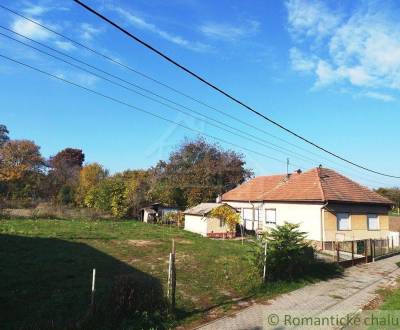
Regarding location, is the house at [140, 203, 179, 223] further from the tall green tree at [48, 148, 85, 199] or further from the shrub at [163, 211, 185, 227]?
the tall green tree at [48, 148, 85, 199]

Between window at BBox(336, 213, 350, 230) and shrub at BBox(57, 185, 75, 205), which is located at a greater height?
shrub at BBox(57, 185, 75, 205)

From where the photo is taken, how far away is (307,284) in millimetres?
15695

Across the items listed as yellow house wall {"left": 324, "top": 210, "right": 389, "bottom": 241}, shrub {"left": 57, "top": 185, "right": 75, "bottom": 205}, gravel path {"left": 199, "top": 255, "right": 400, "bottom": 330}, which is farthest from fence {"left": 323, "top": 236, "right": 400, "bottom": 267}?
shrub {"left": 57, "top": 185, "right": 75, "bottom": 205}

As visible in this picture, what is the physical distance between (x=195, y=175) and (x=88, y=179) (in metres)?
21.1

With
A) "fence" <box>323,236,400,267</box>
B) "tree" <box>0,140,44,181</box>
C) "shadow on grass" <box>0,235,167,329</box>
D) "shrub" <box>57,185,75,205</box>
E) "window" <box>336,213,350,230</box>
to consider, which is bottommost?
"shadow on grass" <box>0,235,167,329</box>

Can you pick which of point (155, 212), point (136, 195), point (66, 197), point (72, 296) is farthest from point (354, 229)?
point (66, 197)

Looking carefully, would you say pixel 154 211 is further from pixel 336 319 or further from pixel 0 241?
pixel 336 319

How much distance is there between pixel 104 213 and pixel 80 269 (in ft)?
96.9

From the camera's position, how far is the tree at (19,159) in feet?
179

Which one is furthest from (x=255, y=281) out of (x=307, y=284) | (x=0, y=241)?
(x=0, y=241)

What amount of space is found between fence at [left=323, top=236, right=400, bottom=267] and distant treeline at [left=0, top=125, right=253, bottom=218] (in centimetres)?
2404

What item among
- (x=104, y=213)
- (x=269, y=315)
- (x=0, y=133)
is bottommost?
(x=269, y=315)

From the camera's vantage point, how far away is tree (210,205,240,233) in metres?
31.5

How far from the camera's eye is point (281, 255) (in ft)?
51.3
